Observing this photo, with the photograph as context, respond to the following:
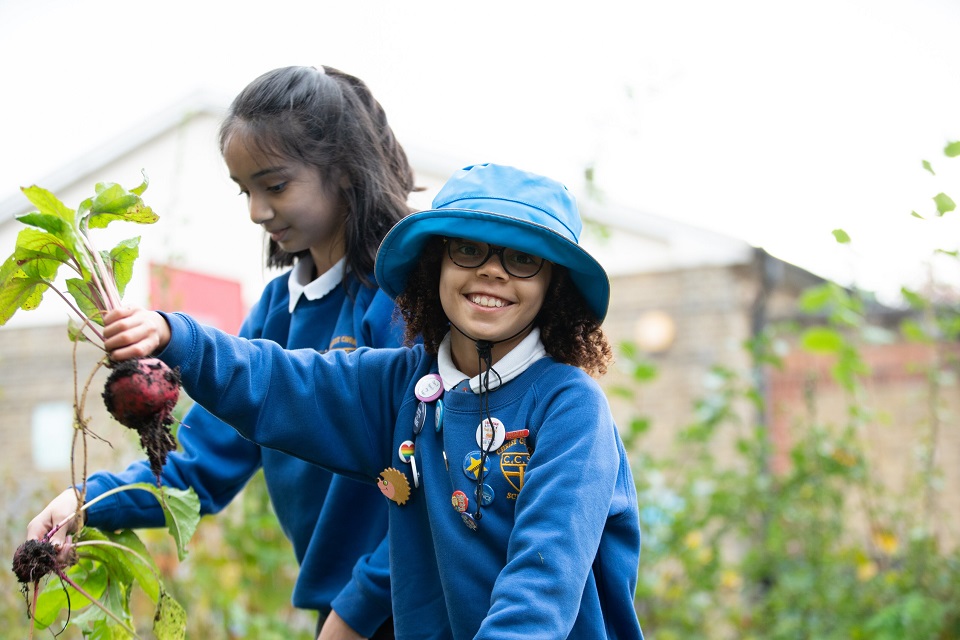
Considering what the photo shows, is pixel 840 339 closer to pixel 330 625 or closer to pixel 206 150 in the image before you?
pixel 330 625

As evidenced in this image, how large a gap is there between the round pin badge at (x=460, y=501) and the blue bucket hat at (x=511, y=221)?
0.46m

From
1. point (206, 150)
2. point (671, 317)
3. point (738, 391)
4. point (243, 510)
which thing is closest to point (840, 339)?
point (738, 391)

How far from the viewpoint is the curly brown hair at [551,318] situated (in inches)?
75.2

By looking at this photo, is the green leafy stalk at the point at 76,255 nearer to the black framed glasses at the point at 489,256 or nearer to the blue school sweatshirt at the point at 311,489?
the blue school sweatshirt at the point at 311,489

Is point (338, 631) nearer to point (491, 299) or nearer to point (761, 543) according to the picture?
point (491, 299)

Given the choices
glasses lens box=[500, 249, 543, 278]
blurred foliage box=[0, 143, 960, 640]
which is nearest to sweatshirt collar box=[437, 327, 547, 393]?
glasses lens box=[500, 249, 543, 278]

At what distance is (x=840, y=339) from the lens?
4.24 metres

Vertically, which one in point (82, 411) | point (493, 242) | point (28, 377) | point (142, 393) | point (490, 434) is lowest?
point (28, 377)

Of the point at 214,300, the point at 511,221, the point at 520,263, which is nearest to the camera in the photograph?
the point at 511,221

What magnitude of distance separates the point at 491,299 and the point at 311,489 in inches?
29.2

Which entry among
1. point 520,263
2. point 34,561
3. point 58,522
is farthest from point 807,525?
point 34,561

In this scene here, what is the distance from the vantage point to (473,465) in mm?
1793

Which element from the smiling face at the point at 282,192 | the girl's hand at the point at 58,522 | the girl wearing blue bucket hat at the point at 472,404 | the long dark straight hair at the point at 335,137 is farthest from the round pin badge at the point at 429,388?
the girl's hand at the point at 58,522

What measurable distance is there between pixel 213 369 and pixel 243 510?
2.44 metres
